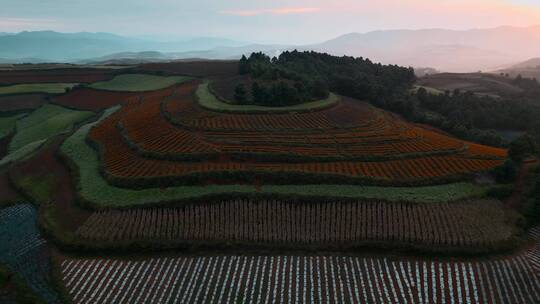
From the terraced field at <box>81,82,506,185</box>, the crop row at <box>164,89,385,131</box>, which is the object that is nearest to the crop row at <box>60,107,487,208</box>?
the terraced field at <box>81,82,506,185</box>

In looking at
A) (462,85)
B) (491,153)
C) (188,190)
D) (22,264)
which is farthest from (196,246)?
(462,85)

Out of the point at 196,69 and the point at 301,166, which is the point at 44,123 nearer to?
the point at 196,69

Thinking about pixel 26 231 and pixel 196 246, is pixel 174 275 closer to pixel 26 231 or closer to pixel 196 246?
pixel 196 246

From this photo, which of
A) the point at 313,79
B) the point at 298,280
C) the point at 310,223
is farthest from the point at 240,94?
the point at 298,280

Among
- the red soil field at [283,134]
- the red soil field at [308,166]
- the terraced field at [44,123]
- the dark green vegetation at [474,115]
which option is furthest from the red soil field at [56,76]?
the dark green vegetation at [474,115]

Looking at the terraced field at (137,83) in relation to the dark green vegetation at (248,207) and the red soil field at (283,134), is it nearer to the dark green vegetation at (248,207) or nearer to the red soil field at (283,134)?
the red soil field at (283,134)
